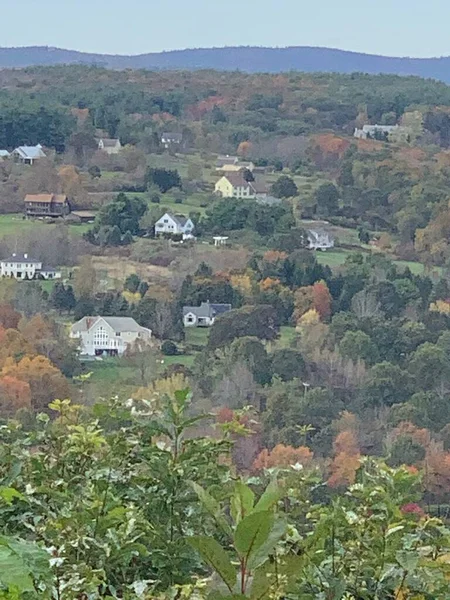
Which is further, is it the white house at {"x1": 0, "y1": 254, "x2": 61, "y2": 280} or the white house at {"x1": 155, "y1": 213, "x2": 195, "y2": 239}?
the white house at {"x1": 155, "y1": 213, "x2": 195, "y2": 239}

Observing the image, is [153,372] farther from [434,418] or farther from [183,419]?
[183,419]

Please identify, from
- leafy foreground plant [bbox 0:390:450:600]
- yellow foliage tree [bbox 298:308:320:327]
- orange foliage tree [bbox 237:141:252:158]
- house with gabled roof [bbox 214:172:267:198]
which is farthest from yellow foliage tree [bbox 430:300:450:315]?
leafy foreground plant [bbox 0:390:450:600]

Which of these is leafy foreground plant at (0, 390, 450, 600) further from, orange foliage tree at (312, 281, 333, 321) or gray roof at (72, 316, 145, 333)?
orange foliage tree at (312, 281, 333, 321)

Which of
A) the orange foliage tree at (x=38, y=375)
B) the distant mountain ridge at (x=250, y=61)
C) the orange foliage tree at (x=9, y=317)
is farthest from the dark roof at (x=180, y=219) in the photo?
the distant mountain ridge at (x=250, y=61)

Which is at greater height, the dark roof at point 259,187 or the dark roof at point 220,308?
the dark roof at point 259,187

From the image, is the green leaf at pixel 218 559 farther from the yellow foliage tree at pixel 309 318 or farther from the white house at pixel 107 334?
the yellow foliage tree at pixel 309 318

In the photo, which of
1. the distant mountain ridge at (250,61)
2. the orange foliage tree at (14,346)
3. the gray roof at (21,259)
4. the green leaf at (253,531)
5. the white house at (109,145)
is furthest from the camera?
the distant mountain ridge at (250,61)
